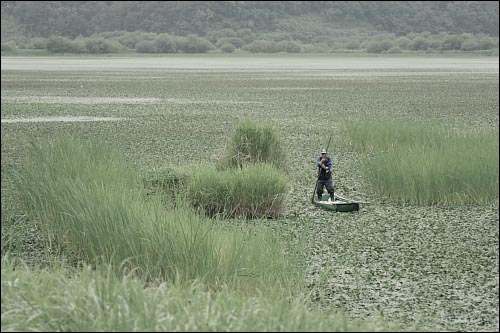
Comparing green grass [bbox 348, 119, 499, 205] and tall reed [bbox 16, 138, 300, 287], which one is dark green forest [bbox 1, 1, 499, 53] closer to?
green grass [bbox 348, 119, 499, 205]

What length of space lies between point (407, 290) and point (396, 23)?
86.6 meters

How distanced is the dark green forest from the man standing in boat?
6529cm

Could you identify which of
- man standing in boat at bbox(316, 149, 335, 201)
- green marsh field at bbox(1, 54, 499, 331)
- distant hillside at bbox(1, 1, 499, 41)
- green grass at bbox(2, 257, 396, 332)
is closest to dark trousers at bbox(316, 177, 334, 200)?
man standing in boat at bbox(316, 149, 335, 201)

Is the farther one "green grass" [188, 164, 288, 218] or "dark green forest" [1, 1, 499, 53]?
"dark green forest" [1, 1, 499, 53]

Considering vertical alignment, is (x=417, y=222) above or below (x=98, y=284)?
below

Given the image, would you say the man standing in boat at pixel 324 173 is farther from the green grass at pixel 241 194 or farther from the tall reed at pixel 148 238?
the tall reed at pixel 148 238

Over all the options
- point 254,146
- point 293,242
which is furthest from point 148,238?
point 254,146

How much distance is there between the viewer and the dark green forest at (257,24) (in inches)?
2891

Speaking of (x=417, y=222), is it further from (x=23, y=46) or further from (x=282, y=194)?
(x=23, y=46)

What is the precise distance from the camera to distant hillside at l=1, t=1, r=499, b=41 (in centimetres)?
8538

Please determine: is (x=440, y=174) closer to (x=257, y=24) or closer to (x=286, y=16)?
(x=257, y=24)

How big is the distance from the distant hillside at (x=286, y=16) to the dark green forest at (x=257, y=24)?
88 mm

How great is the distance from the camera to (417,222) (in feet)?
21.2

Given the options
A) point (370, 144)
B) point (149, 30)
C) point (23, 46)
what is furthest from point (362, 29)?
point (370, 144)
